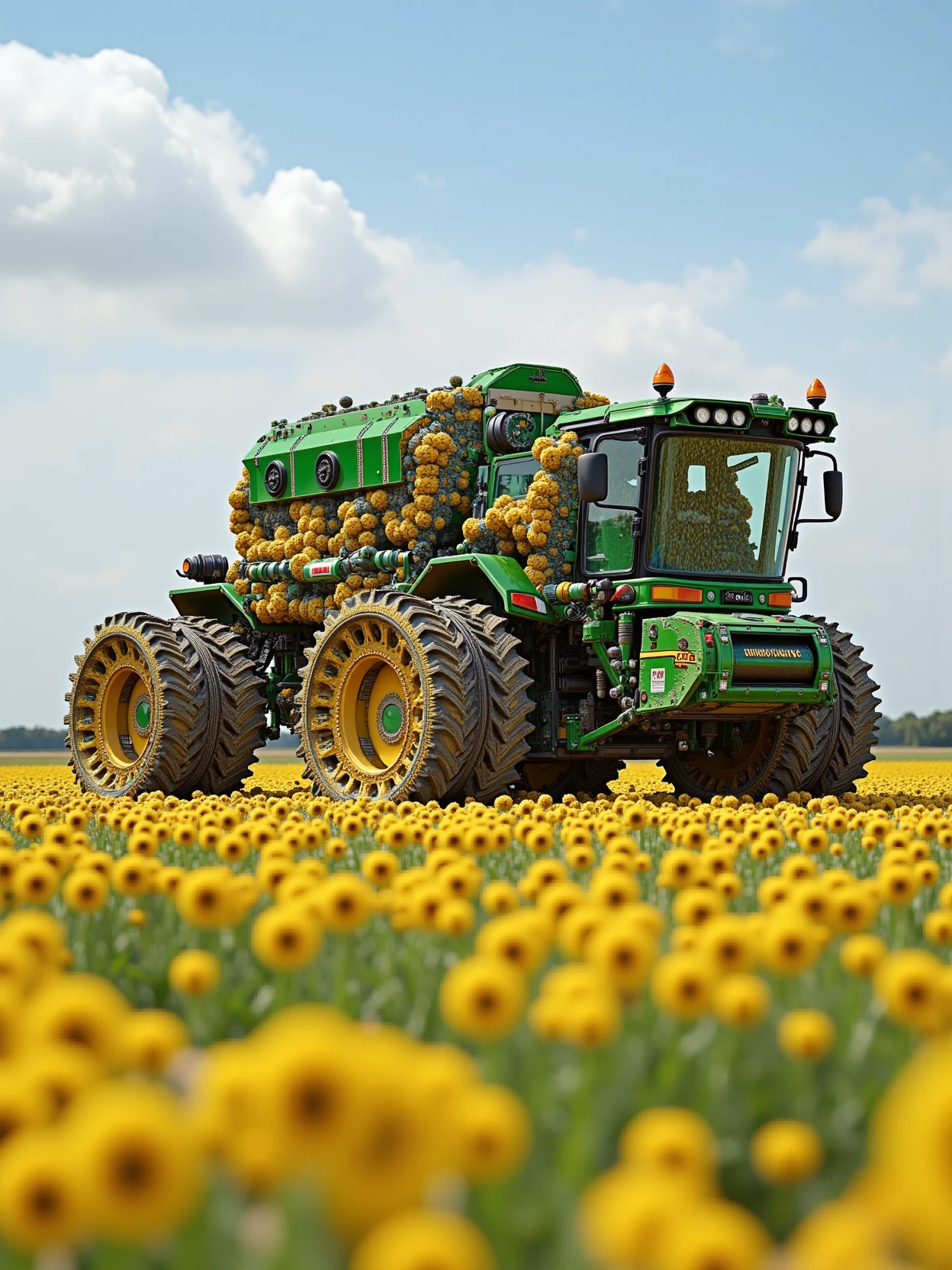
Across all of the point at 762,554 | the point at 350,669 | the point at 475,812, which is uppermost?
the point at 762,554

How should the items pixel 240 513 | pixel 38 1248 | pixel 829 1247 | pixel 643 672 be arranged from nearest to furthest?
pixel 829 1247
pixel 38 1248
pixel 643 672
pixel 240 513

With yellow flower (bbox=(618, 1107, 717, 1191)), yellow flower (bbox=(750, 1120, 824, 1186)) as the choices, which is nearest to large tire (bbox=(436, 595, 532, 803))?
yellow flower (bbox=(750, 1120, 824, 1186))

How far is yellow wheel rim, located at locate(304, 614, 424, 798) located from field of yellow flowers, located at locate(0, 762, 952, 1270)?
6.03 m

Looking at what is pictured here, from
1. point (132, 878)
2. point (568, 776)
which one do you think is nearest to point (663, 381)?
point (568, 776)

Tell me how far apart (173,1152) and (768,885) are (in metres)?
3.10

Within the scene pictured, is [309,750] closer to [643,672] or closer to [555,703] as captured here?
[555,703]

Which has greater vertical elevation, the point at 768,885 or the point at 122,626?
the point at 122,626

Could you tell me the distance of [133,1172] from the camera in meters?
1.57

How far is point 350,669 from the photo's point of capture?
12227 mm

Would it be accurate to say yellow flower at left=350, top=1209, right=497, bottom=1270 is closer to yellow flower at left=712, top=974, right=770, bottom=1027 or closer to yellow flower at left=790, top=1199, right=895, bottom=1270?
yellow flower at left=790, top=1199, right=895, bottom=1270

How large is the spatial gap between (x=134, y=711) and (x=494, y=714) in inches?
209

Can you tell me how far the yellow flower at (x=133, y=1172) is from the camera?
1542 millimetres

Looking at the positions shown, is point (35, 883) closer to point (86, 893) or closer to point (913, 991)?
point (86, 893)

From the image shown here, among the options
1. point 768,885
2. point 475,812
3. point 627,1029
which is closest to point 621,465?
point 475,812
